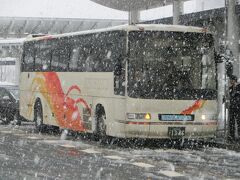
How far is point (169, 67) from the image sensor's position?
16750 mm

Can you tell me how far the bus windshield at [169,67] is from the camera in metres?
16.6

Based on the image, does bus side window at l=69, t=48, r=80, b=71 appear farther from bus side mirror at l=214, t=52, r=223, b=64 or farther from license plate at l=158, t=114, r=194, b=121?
bus side mirror at l=214, t=52, r=223, b=64

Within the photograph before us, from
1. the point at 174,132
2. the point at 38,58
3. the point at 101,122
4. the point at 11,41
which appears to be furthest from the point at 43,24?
the point at 174,132

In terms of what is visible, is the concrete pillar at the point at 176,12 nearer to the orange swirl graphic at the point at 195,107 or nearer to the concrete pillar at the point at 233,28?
the concrete pillar at the point at 233,28

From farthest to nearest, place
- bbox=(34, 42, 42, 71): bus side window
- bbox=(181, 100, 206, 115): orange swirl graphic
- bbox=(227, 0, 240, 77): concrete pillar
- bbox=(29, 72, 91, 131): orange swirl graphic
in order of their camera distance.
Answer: bbox=(227, 0, 240, 77): concrete pillar → bbox=(34, 42, 42, 71): bus side window → bbox=(29, 72, 91, 131): orange swirl graphic → bbox=(181, 100, 206, 115): orange swirl graphic

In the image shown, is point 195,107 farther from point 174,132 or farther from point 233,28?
point 233,28

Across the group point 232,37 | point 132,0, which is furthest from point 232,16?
point 132,0

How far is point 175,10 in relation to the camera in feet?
117

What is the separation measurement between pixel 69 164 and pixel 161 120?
424 centimetres

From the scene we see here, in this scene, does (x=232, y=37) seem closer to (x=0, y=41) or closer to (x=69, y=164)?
(x=69, y=164)

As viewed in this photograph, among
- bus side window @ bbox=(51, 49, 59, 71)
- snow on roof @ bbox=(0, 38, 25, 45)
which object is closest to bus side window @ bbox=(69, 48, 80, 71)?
bus side window @ bbox=(51, 49, 59, 71)

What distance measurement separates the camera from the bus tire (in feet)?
58.6

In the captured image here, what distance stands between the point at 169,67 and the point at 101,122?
2554mm

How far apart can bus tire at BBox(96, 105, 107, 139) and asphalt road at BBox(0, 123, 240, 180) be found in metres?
0.32
